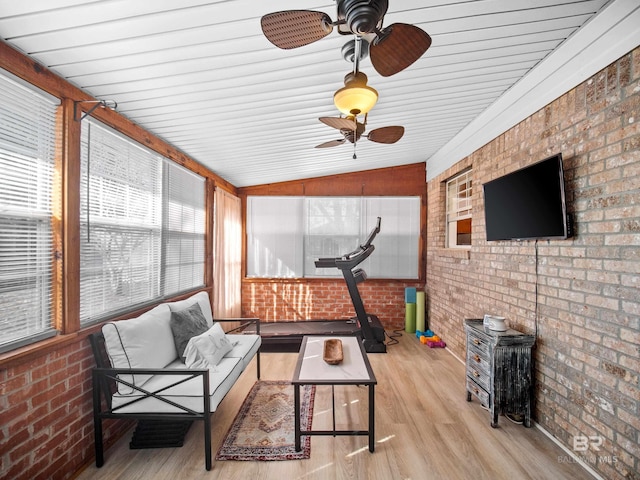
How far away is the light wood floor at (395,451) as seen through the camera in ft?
6.63

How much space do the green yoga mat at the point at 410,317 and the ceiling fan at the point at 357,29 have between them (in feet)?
14.2

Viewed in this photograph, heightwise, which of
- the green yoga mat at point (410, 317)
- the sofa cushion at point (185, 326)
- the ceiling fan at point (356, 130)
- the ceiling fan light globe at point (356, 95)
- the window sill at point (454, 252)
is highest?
the ceiling fan at point (356, 130)

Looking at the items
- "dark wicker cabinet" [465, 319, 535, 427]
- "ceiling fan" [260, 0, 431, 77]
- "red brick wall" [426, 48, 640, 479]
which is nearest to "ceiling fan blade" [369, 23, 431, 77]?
"ceiling fan" [260, 0, 431, 77]

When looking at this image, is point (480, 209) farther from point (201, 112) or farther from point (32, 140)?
point (32, 140)

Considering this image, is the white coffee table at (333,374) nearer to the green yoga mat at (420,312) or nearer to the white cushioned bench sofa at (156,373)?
the white cushioned bench sofa at (156,373)

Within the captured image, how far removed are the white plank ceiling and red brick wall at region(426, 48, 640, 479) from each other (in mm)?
240

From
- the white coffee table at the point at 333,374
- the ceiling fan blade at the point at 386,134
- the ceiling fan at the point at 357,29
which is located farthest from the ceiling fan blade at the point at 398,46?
the white coffee table at the point at 333,374

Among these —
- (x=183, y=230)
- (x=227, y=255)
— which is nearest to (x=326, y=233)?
(x=227, y=255)

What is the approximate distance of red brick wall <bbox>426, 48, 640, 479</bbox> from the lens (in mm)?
1778

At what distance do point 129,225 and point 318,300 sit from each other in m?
3.52

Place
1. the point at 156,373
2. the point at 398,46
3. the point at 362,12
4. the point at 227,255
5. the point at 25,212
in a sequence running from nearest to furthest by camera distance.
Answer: the point at 362,12 → the point at 398,46 → the point at 25,212 → the point at 156,373 → the point at 227,255

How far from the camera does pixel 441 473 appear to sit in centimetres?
203

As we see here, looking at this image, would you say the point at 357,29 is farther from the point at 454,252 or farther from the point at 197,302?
the point at 454,252

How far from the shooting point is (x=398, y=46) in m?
1.42
